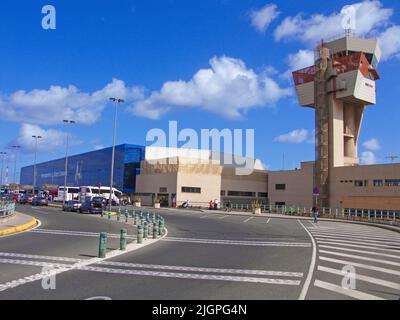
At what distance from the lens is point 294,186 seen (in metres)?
72.6

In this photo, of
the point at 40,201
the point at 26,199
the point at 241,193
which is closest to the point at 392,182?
the point at 241,193

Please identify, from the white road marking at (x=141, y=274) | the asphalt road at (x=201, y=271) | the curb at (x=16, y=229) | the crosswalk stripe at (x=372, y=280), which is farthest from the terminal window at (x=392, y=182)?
the white road marking at (x=141, y=274)

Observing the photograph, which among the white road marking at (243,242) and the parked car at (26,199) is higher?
the parked car at (26,199)

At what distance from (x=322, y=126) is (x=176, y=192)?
25.8 meters

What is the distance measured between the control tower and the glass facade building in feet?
123

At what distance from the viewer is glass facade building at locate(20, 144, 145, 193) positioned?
3686 inches

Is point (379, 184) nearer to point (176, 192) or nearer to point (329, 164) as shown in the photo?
point (329, 164)

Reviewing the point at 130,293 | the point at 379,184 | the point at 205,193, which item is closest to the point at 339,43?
the point at 379,184

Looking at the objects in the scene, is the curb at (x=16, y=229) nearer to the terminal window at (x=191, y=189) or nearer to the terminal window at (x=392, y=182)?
the terminal window at (x=392, y=182)

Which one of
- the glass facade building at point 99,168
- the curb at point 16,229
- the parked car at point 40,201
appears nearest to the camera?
the curb at point 16,229

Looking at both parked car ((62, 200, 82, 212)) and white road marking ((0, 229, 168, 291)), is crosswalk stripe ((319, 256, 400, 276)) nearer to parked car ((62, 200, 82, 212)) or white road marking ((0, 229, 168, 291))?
white road marking ((0, 229, 168, 291))

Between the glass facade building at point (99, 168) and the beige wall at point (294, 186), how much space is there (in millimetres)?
30147

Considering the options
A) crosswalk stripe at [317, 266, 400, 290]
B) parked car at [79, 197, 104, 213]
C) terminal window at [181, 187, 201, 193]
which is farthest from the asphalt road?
terminal window at [181, 187, 201, 193]

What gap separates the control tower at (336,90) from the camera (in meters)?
65.0
